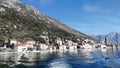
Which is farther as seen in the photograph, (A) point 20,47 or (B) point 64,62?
(A) point 20,47

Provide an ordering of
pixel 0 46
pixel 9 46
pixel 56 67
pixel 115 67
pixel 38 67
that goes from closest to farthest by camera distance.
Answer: pixel 115 67
pixel 56 67
pixel 38 67
pixel 0 46
pixel 9 46

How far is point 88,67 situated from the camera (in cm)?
4456

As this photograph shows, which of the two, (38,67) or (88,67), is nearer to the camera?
(88,67)

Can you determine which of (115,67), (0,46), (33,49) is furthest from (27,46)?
(115,67)

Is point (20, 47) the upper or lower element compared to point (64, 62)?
upper

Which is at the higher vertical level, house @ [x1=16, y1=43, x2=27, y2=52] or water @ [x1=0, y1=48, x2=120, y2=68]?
house @ [x1=16, y1=43, x2=27, y2=52]

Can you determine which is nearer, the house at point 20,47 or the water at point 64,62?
the water at point 64,62

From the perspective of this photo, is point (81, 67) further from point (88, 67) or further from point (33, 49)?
point (33, 49)

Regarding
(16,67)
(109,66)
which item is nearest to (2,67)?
(16,67)

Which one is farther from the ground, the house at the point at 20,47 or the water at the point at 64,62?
the house at the point at 20,47

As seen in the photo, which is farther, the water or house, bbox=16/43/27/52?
house, bbox=16/43/27/52

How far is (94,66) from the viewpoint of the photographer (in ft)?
148

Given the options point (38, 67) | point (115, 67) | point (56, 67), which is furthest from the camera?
point (38, 67)

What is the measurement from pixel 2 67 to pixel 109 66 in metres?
20.4
